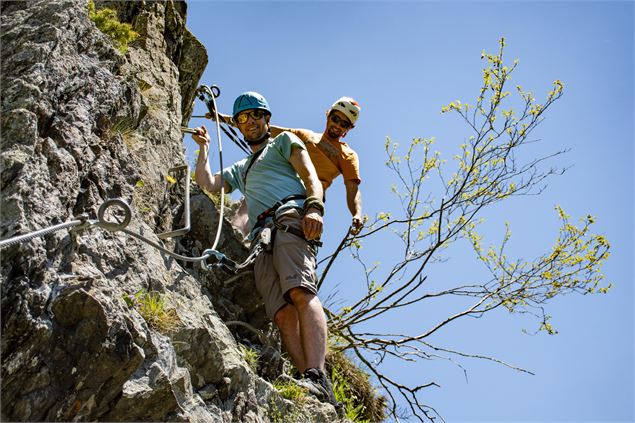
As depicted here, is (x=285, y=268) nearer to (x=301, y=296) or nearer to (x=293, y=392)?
(x=301, y=296)

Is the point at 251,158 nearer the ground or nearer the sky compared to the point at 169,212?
nearer the sky

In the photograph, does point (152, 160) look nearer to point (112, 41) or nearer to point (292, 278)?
point (112, 41)

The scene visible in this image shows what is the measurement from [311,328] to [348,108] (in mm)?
2641

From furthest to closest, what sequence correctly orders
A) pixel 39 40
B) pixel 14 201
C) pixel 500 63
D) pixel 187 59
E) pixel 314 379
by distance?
pixel 500 63 → pixel 187 59 → pixel 314 379 → pixel 39 40 → pixel 14 201

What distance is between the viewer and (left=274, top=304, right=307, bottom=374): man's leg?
6.59 meters

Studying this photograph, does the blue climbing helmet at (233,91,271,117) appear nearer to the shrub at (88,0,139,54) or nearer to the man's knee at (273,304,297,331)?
the shrub at (88,0,139,54)

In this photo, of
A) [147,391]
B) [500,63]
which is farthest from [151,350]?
[500,63]

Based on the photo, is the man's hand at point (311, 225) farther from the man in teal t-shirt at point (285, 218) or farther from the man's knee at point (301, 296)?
the man's knee at point (301, 296)

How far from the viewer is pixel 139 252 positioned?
18.3 feet

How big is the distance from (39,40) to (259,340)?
3172 mm

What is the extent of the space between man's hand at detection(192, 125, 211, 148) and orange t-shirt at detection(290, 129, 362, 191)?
1.06 m

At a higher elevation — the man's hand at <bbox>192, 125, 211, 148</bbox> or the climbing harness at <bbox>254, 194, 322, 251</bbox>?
the man's hand at <bbox>192, 125, 211, 148</bbox>

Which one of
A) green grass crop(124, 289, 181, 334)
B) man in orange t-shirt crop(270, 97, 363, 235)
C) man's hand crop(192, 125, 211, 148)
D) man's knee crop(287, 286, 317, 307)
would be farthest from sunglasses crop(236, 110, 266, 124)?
green grass crop(124, 289, 181, 334)

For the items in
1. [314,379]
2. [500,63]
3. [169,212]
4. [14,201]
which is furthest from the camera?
[500,63]
